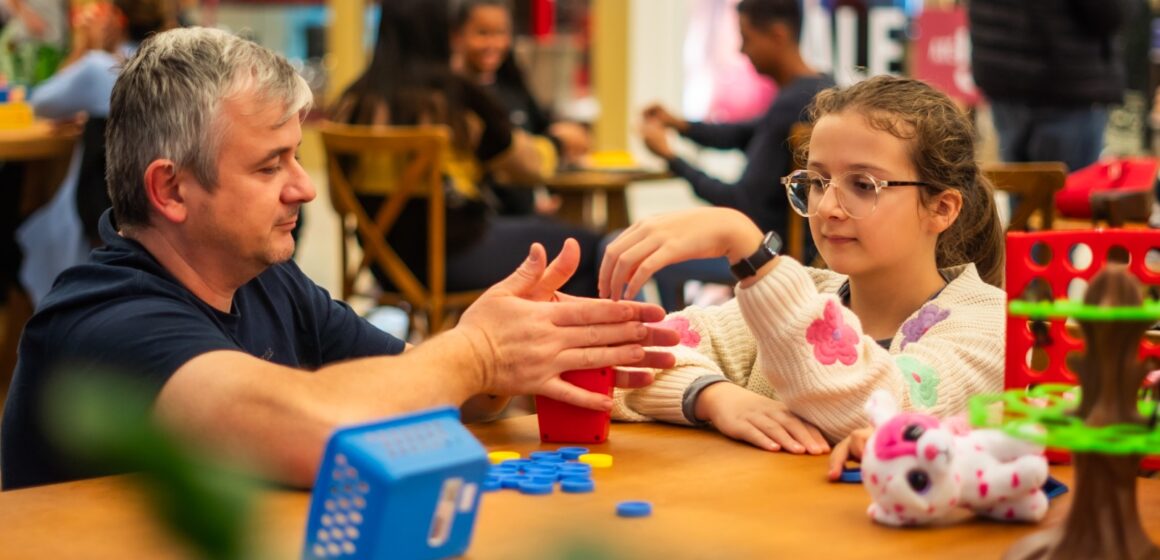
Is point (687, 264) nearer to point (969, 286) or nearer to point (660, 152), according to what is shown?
point (660, 152)

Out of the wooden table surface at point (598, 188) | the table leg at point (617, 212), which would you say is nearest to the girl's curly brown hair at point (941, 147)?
the wooden table surface at point (598, 188)

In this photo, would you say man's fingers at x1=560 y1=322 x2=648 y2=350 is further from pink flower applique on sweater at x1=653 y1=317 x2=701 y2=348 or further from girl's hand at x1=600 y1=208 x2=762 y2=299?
pink flower applique on sweater at x1=653 y1=317 x2=701 y2=348

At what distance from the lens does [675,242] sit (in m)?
1.34

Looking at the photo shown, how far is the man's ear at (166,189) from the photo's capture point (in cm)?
155

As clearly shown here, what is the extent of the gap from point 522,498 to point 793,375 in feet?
1.16

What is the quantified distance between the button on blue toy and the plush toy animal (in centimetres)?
33

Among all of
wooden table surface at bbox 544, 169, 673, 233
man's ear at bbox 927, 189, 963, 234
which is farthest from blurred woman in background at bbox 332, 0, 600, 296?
man's ear at bbox 927, 189, 963, 234

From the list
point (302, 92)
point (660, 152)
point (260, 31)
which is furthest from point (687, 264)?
point (260, 31)

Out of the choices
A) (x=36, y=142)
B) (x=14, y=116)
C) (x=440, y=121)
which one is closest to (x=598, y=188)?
(x=440, y=121)

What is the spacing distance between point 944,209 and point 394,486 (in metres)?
1.11

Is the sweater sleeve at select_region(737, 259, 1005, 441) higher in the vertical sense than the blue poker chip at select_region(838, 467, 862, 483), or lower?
higher

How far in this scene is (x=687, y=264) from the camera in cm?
446

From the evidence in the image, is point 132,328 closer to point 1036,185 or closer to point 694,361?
point 694,361

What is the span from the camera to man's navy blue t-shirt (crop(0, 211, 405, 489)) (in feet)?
4.43
